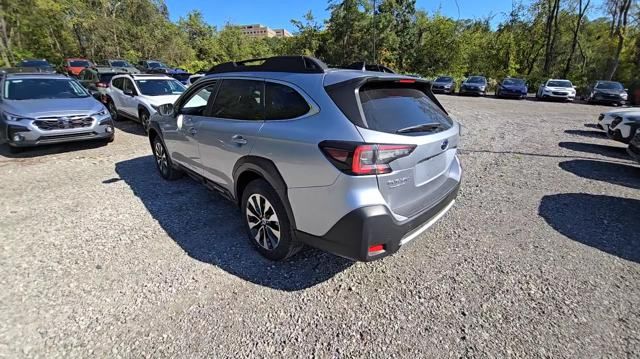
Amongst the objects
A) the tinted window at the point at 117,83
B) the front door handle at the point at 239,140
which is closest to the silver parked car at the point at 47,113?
the tinted window at the point at 117,83

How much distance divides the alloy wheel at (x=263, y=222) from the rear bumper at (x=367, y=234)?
48cm

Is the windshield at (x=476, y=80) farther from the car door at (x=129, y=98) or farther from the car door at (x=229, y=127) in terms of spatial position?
the car door at (x=229, y=127)

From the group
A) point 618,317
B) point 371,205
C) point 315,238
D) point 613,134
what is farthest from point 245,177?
point 613,134

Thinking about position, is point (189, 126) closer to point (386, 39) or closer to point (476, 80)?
point (476, 80)

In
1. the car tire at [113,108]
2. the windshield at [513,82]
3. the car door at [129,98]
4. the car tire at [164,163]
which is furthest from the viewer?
the windshield at [513,82]

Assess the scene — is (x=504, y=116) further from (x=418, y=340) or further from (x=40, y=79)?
(x=40, y=79)

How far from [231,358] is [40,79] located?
331 inches

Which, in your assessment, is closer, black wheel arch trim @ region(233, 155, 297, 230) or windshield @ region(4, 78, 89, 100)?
black wheel arch trim @ region(233, 155, 297, 230)

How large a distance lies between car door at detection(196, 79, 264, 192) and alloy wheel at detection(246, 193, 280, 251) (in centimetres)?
43

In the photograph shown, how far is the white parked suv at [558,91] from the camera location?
19.5m

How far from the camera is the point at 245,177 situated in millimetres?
3006

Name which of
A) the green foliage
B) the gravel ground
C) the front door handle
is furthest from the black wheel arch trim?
the green foliage

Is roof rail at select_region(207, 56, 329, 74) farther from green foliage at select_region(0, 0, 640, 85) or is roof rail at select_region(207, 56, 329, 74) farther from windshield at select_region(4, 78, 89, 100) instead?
green foliage at select_region(0, 0, 640, 85)

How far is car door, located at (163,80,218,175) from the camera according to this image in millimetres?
3690
